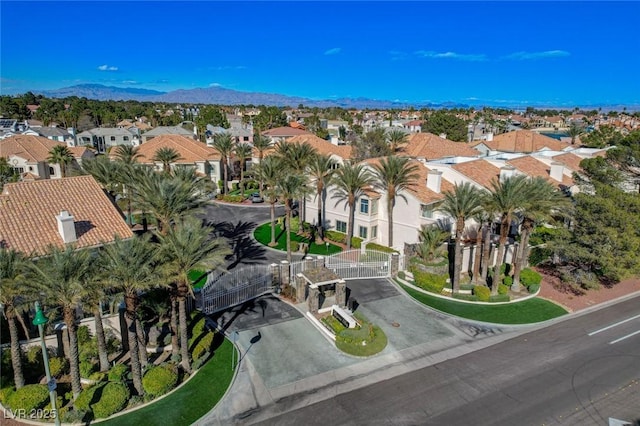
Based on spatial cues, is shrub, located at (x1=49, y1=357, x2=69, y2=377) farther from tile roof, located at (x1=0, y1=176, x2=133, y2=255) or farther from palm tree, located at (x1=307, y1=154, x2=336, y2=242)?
palm tree, located at (x1=307, y1=154, x2=336, y2=242)

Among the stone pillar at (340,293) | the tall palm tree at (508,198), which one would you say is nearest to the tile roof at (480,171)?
the tall palm tree at (508,198)

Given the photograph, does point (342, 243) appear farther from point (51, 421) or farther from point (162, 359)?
point (51, 421)

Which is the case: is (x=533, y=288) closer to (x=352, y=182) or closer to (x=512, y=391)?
(x=512, y=391)

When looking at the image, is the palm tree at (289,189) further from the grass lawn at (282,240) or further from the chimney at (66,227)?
the chimney at (66,227)

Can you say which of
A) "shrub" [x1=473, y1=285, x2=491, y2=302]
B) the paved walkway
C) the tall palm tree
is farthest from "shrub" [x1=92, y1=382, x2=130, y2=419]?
the tall palm tree

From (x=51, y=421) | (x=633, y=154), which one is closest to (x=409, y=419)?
(x=51, y=421)

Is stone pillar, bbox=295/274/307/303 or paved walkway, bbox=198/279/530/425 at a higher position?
stone pillar, bbox=295/274/307/303
